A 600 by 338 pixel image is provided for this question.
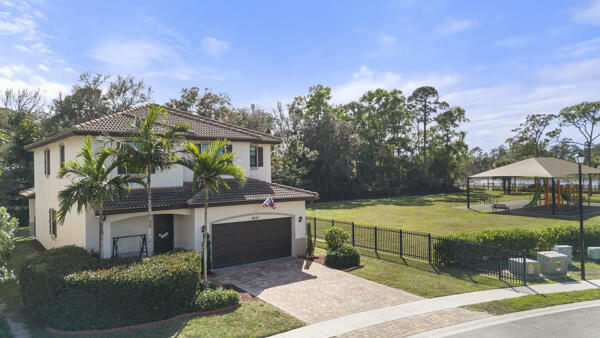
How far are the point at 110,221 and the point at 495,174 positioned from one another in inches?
1320

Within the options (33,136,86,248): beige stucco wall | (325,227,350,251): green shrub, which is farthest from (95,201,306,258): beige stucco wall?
(325,227,350,251): green shrub

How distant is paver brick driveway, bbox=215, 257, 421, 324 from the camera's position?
1037cm

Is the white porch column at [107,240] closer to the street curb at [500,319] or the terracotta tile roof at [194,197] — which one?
the terracotta tile roof at [194,197]

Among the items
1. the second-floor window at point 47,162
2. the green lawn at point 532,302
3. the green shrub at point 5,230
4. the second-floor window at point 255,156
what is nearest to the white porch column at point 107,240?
the green shrub at point 5,230

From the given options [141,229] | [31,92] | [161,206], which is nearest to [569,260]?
[161,206]

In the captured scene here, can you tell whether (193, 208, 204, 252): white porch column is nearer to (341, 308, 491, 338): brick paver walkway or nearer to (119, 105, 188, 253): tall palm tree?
(119, 105, 188, 253): tall palm tree

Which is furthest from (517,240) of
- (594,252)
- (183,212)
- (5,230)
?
(5,230)

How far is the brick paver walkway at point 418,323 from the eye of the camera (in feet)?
28.2

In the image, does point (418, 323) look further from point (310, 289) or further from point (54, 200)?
point (54, 200)

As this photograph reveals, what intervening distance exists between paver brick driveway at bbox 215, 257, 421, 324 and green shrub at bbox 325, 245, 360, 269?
0.45 m

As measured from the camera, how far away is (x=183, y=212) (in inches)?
557

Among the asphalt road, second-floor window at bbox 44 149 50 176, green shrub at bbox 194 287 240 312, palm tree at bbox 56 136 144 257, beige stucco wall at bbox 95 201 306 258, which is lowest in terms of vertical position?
the asphalt road

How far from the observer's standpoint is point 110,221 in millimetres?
12992

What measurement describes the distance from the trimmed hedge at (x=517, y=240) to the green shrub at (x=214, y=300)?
30.4 ft
